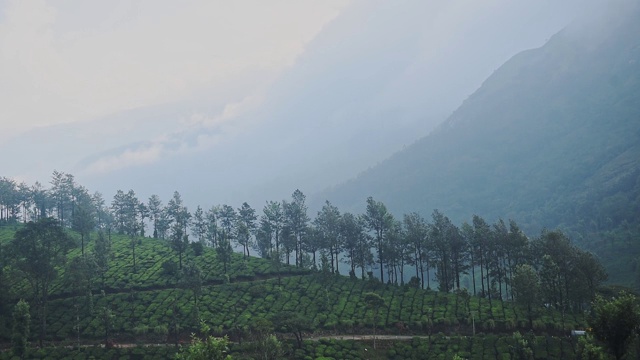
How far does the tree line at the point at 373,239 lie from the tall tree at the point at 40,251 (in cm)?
1624

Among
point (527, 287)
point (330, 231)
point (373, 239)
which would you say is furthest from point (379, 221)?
point (527, 287)

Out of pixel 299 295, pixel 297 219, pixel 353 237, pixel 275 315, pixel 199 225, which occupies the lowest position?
pixel 275 315

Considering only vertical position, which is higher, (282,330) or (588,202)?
(588,202)

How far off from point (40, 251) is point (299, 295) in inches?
1574

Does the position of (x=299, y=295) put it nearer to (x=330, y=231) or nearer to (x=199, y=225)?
(x=330, y=231)

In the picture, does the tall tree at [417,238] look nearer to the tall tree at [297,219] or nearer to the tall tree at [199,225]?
the tall tree at [297,219]

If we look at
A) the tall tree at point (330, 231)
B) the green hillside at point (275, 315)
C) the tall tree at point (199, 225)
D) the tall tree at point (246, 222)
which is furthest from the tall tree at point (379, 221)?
the tall tree at point (199, 225)

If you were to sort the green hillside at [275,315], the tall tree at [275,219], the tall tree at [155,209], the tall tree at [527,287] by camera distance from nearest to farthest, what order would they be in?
the green hillside at [275,315], the tall tree at [527,287], the tall tree at [275,219], the tall tree at [155,209]

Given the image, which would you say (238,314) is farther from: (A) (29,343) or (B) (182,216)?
(B) (182,216)

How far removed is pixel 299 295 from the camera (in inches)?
2844

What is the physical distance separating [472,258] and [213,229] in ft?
197

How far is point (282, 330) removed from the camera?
201 feet

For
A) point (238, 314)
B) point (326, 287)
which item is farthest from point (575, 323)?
point (238, 314)

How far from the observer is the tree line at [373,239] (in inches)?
2682
